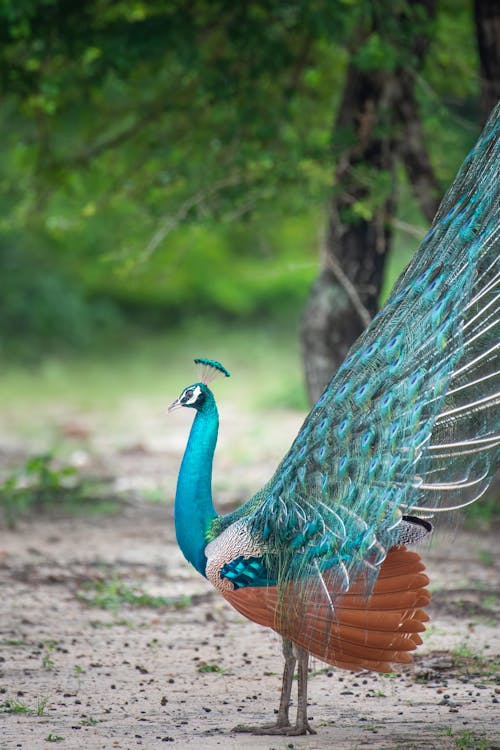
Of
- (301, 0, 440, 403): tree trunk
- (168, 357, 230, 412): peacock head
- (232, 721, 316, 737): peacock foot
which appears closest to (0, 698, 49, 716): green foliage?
(232, 721, 316, 737): peacock foot

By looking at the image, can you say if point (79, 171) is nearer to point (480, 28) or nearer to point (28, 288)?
point (480, 28)

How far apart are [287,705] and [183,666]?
1.31m

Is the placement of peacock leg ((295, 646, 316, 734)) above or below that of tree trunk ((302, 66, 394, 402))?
below

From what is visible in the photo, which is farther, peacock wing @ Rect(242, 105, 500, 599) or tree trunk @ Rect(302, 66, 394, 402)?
tree trunk @ Rect(302, 66, 394, 402)

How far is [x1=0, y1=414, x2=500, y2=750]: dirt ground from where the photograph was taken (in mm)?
4770

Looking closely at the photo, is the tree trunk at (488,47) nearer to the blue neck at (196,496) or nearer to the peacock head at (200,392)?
the peacock head at (200,392)

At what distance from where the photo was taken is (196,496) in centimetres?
494

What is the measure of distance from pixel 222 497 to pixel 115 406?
9038 mm

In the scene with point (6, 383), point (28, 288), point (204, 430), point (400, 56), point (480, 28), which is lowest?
point (204, 430)

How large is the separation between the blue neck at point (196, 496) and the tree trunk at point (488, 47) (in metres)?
5.36

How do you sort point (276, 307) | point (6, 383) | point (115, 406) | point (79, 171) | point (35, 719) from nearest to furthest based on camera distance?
point (35, 719), point (79, 171), point (115, 406), point (6, 383), point (276, 307)

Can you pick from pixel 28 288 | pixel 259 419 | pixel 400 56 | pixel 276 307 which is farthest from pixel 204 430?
pixel 276 307

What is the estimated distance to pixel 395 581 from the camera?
4.59 meters

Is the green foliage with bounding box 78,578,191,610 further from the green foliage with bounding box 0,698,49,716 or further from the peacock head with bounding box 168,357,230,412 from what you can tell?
the peacock head with bounding box 168,357,230,412
